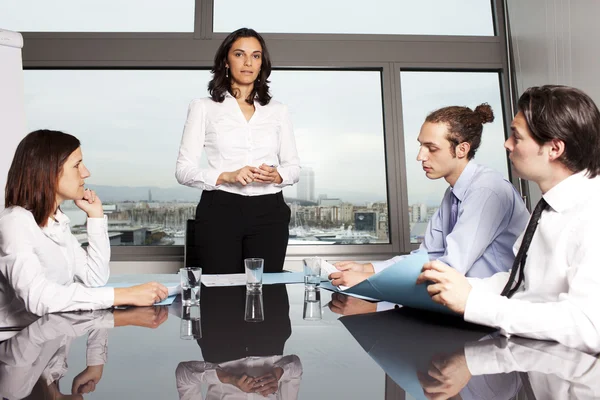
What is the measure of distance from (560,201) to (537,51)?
269cm

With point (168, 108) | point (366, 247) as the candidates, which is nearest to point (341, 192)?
point (366, 247)

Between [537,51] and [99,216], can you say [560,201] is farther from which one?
[537,51]

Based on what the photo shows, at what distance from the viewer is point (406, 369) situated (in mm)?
916

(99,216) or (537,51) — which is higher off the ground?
(537,51)

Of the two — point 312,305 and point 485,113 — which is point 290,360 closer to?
point 312,305

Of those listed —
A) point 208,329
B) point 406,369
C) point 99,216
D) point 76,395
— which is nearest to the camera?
point 76,395

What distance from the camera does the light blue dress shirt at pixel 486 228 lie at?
1.83 m

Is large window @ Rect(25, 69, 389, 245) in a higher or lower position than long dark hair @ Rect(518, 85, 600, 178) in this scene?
higher

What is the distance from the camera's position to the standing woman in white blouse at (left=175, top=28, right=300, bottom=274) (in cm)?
244

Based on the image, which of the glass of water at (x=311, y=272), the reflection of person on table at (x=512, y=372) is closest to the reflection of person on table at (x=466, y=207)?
the glass of water at (x=311, y=272)

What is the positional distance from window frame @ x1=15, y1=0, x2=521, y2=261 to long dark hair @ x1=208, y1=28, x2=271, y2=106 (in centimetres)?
126

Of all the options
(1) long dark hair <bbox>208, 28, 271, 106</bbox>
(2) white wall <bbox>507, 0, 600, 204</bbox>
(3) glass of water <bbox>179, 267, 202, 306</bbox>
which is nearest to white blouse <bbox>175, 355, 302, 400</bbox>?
(3) glass of water <bbox>179, 267, 202, 306</bbox>

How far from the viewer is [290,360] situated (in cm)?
96

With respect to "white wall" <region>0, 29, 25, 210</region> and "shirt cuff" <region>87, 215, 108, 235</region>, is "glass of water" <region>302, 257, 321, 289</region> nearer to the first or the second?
"shirt cuff" <region>87, 215, 108, 235</region>
